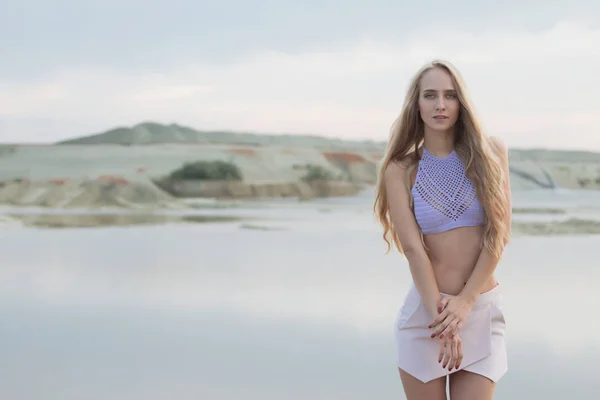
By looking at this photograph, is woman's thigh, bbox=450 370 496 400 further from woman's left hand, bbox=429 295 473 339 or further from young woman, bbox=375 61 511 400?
woman's left hand, bbox=429 295 473 339

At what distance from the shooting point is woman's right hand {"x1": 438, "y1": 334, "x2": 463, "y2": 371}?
2.00 metres

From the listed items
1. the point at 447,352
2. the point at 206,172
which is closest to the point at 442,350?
the point at 447,352

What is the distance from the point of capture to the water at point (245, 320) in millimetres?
3396

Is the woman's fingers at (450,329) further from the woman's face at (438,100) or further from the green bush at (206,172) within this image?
the green bush at (206,172)

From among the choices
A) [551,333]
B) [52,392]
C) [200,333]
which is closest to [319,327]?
[200,333]

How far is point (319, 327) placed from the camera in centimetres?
439

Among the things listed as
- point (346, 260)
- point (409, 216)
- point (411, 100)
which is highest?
point (411, 100)

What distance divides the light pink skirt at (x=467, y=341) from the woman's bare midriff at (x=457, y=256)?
6 centimetres

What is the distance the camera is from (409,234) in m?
2.07

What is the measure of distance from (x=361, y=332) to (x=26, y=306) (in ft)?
6.72

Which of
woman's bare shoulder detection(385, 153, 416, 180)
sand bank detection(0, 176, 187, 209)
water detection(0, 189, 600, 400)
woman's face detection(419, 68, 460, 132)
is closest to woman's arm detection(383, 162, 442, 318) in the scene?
woman's bare shoulder detection(385, 153, 416, 180)

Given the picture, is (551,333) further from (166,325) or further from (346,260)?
(346,260)

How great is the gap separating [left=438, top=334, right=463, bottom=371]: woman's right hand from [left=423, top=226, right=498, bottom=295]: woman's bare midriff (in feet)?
0.40

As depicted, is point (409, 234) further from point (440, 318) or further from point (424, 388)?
point (424, 388)
